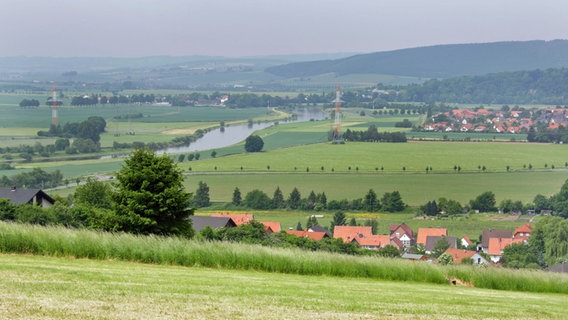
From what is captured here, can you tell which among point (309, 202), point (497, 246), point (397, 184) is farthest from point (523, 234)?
point (397, 184)

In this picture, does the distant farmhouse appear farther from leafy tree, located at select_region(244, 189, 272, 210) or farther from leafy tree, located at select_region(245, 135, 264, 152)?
leafy tree, located at select_region(245, 135, 264, 152)

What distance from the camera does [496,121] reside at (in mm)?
100062

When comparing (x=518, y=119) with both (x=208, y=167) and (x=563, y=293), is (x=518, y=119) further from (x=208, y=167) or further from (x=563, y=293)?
(x=563, y=293)

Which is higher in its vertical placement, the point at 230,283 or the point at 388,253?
the point at 230,283

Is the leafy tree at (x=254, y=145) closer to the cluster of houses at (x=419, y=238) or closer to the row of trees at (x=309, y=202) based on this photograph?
the row of trees at (x=309, y=202)

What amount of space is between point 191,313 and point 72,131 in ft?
226

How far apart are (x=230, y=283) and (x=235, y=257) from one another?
75.4 inches

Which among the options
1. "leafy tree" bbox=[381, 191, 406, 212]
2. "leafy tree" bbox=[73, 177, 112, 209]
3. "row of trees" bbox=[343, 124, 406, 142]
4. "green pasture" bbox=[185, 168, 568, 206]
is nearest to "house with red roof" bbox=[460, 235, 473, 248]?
"leafy tree" bbox=[381, 191, 406, 212]

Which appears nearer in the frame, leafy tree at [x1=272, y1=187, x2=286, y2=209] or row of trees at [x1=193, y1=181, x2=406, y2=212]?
row of trees at [x1=193, y1=181, x2=406, y2=212]

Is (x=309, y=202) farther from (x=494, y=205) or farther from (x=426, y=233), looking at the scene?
(x=426, y=233)

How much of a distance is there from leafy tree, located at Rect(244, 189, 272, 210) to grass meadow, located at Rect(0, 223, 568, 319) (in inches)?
1269

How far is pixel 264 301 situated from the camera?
6984 millimetres

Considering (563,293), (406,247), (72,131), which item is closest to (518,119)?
(72,131)

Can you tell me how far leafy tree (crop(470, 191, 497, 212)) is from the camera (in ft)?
140
